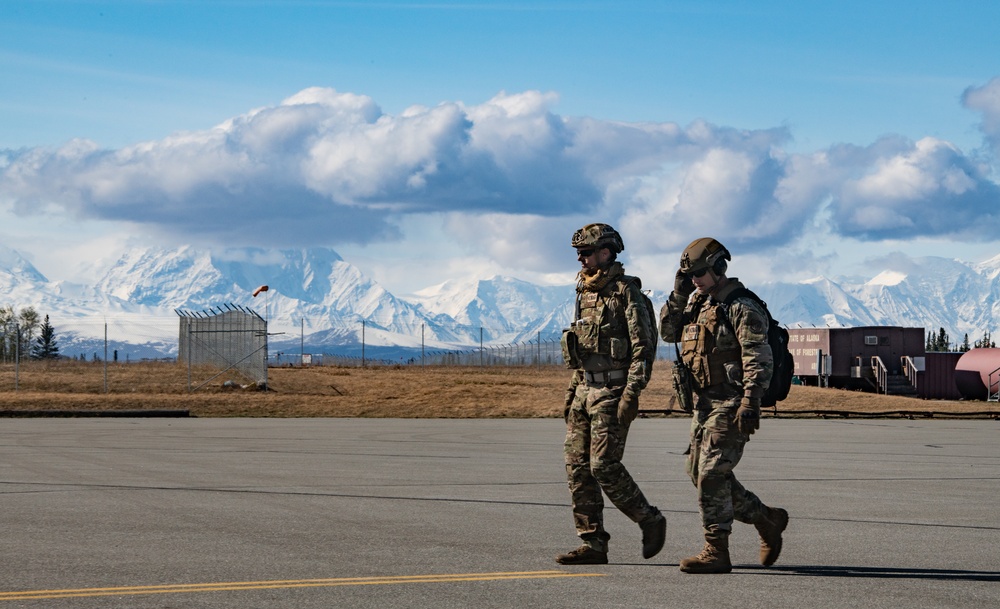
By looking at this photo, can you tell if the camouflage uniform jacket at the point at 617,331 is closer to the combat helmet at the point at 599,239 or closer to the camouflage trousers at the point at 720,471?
the combat helmet at the point at 599,239

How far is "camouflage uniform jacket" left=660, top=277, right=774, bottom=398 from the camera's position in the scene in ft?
26.9

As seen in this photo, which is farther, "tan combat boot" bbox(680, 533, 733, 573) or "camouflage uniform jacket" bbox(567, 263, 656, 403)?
"camouflage uniform jacket" bbox(567, 263, 656, 403)

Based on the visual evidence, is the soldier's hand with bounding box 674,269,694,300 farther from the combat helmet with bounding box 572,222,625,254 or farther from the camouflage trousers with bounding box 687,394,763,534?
the camouflage trousers with bounding box 687,394,763,534

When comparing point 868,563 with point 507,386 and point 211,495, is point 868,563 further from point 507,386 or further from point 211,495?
point 507,386

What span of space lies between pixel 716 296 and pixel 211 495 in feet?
20.3

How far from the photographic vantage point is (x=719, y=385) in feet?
27.6

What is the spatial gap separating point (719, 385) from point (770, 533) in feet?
3.48

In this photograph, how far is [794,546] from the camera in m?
9.37

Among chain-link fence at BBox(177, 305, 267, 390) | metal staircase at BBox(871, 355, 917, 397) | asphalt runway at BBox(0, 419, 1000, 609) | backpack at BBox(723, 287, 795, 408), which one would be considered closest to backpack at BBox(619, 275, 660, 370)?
backpack at BBox(723, 287, 795, 408)

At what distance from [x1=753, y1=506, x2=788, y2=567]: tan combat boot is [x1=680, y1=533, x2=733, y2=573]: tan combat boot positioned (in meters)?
0.33

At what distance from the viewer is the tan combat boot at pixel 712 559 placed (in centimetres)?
798

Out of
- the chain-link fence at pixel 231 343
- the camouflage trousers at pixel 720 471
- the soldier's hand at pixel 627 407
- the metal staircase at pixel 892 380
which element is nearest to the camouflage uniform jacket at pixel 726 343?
the camouflage trousers at pixel 720 471

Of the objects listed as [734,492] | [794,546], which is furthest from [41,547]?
[794,546]

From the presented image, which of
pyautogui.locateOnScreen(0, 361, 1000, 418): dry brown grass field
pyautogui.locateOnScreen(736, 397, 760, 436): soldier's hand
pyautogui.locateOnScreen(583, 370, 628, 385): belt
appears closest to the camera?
pyautogui.locateOnScreen(736, 397, 760, 436): soldier's hand
